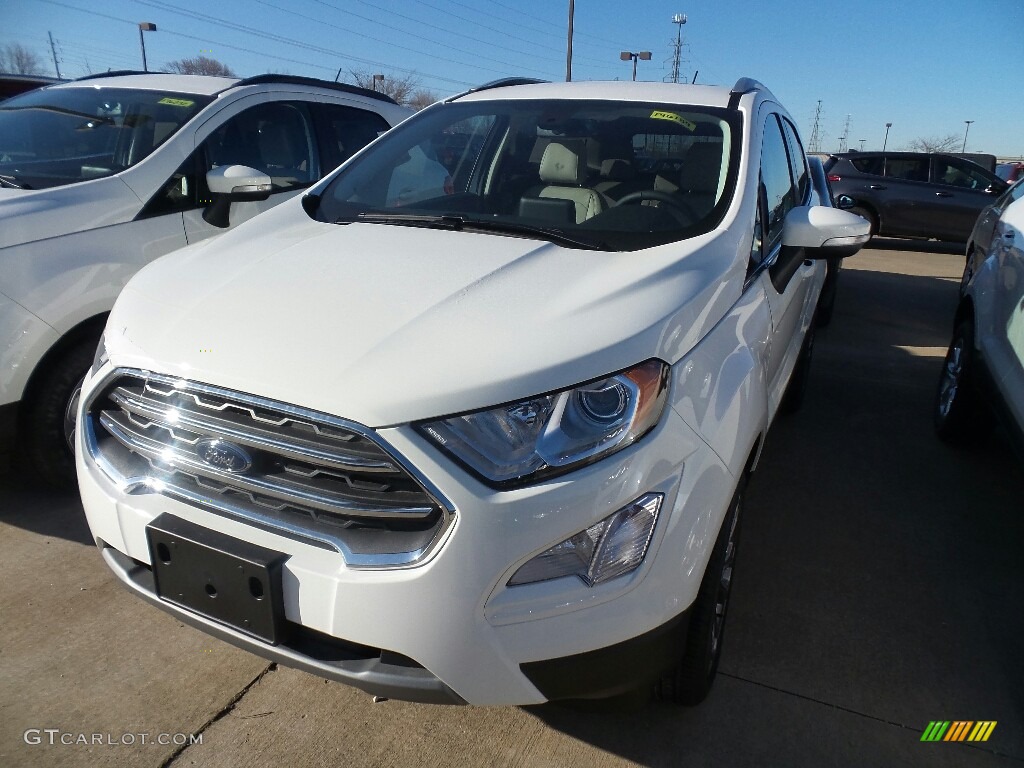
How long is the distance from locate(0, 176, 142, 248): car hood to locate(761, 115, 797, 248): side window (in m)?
2.65

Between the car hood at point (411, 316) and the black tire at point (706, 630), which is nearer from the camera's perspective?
the car hood at point (411, 316)

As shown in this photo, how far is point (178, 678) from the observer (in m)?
2.19

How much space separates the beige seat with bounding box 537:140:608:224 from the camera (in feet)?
8.93

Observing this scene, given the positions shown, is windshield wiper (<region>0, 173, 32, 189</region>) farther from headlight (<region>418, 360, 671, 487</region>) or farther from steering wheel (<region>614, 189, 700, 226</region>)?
headlight (<region>418, 360, 671, 487</region>)

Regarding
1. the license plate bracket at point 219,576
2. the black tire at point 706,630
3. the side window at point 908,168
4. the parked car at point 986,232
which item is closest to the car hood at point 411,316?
the license plate bracket at point 219,576

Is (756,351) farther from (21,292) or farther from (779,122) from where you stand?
(21,292)

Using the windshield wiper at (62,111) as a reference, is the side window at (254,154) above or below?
below

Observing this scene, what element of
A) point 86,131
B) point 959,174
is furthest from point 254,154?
point 959,174

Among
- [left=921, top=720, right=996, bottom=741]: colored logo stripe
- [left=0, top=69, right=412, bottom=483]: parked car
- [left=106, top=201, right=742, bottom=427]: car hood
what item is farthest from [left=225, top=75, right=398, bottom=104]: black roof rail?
[left=921, top=720, right=996, bottom=741]: colored logo stripe

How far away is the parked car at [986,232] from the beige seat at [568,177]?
2511 millimetres

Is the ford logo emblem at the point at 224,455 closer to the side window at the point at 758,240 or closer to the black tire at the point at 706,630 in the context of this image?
the black tire at the point at 706,630

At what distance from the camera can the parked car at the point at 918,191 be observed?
455 inches

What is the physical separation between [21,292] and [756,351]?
2616 mm

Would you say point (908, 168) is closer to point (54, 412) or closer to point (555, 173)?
point (555, 173)
